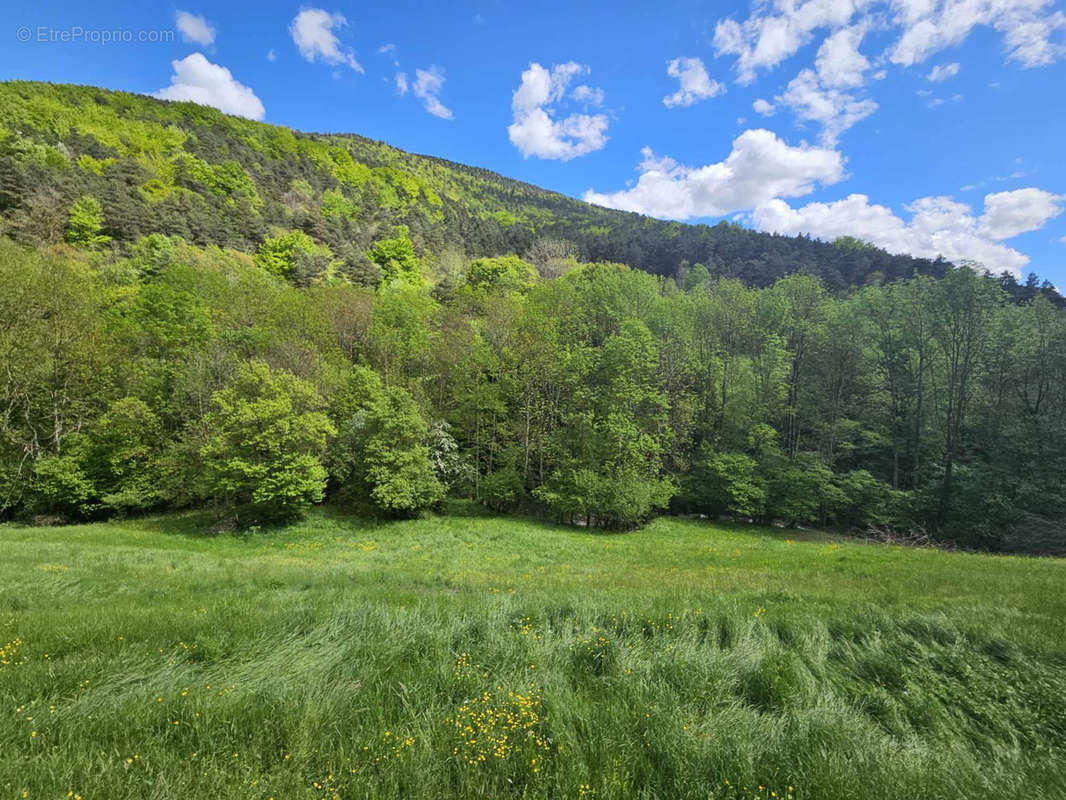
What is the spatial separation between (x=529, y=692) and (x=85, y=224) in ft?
228

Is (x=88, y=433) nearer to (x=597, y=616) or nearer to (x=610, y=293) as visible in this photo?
(x=597, y=616)

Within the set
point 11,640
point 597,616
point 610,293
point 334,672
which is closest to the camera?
point 334,672

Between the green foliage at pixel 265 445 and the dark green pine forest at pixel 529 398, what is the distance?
142 millimetres

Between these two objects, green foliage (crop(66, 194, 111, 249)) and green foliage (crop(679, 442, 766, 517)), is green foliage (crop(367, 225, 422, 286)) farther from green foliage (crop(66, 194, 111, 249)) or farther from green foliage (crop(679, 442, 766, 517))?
green foliage (crop(679, 442, 766, 517))

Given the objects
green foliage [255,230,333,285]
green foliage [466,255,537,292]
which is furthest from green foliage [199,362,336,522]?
green foliage [255,230,333,285]

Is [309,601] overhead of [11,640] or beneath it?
beneath

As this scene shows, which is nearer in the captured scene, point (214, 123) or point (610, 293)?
point (610, 293)

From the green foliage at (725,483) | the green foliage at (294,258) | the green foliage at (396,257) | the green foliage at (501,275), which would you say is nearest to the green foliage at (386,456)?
the green foliage at (725,483)

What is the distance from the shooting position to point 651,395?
87.2 feet

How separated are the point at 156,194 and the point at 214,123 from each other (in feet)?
155

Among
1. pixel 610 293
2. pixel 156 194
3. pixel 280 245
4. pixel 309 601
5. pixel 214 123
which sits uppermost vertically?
pixel 214 123

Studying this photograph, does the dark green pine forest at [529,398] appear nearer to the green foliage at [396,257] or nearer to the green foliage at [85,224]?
the green foliage at [85,224]

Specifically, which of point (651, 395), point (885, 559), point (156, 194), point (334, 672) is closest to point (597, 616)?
point (334, 672)

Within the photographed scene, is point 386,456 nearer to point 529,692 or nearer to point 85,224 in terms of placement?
point 529,692
